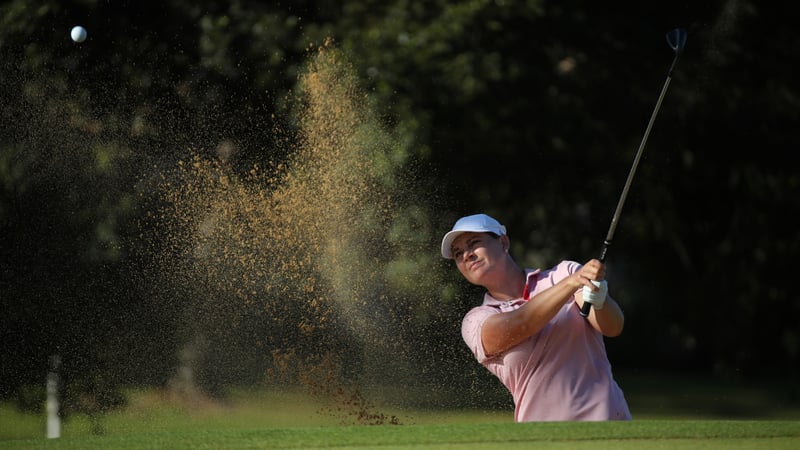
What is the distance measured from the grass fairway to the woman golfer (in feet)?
1.46

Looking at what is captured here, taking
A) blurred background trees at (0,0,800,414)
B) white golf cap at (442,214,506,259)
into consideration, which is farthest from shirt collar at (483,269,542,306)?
blurred background trees at (0,0,800,414)

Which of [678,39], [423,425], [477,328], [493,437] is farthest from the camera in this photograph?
[678,39]

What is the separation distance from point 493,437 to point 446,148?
8.14 metres

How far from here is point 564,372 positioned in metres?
3.77

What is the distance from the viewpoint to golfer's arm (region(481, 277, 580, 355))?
11.7 ft

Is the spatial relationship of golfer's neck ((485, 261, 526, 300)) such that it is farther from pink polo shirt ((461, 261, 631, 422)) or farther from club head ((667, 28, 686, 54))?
club head ((667, 28, 686, 54))

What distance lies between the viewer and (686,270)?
1390 cm

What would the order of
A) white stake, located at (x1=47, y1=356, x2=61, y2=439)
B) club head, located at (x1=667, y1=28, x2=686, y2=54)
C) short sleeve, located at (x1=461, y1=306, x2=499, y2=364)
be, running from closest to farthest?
short sleeve, located at (x1=461, y1=306, x2=499, y2=364)
club head, located at (x1=667, y1=28, x2=686, y2=54)
white stake, located at (x1=47, y1=356, x2=61, y2=439)

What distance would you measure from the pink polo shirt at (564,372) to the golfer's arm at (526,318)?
85 mm

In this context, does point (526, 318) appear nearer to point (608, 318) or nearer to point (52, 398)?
point (608, 318)

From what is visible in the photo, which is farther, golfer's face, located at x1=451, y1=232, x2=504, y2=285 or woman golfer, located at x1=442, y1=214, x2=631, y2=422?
golfer's face, located at x1=451, y1=232, x2=504, y2=285

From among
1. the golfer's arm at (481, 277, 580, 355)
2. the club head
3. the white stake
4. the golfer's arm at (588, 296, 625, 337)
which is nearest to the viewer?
the golfer's arm at (481, 277, 580, 355)

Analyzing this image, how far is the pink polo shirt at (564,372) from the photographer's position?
12.3 ft

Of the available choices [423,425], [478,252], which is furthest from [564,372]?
[423,425]
